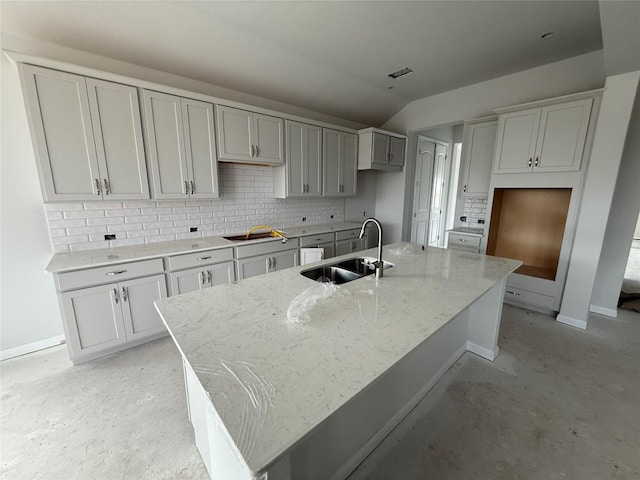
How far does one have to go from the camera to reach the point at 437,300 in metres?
1.42

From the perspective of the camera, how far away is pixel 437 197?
5605 mm

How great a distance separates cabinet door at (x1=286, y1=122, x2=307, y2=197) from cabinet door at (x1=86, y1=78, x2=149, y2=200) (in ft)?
5.30

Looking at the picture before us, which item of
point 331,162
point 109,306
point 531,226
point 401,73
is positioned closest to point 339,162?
point 331,162

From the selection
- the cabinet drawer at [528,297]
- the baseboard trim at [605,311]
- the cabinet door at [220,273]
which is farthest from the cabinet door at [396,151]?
the baseboard trim at [605,311]

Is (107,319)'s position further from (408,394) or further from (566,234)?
(566,234)

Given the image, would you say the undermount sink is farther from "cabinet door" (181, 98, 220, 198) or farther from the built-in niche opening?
the built-in niche opening

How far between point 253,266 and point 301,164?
1531mm

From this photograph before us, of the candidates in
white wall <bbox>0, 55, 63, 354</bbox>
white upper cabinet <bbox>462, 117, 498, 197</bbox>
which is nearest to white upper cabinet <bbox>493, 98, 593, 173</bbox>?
white upper cabinet <bbox>462, 117, 498, 197</bbox>

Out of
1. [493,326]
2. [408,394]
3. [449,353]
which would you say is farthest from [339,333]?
[493,326]

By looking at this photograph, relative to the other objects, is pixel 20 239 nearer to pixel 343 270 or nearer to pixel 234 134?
pixel 234 134

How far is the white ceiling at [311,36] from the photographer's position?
207 centimetres

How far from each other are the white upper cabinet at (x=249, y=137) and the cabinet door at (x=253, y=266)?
3.77ft

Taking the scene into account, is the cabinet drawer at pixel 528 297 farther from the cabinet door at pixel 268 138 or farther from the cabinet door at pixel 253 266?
the cabinet door at pixel 268 138

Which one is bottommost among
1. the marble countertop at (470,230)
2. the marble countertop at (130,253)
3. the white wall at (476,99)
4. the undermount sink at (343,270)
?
the undermount sink at (343,270)
